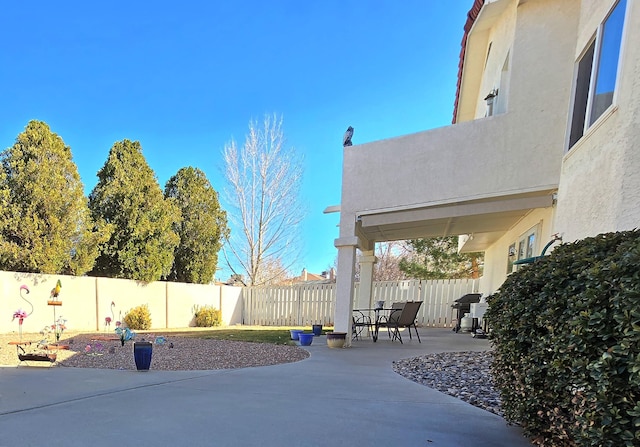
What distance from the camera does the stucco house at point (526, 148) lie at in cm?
386

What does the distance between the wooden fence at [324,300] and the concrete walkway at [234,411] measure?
Answer: 9.80 metres

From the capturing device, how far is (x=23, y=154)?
1087 centimetres

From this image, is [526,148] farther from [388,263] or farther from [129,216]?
[388,263]

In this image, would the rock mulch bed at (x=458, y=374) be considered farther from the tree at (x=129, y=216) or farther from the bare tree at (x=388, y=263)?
the bare tree at (x=388, y=263)

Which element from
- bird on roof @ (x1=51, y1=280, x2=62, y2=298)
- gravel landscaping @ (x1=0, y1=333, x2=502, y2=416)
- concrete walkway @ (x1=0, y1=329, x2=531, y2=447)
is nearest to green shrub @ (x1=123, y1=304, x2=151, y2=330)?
bird on roof @ (x1=51, y1=280, x2=62, y2=298)

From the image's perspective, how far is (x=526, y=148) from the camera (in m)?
6.34

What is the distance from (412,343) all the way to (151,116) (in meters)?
12.7

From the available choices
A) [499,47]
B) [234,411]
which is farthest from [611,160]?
[499,47]

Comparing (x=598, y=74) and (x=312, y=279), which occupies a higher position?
(x=598, y=74)

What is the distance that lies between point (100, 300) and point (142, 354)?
852cm

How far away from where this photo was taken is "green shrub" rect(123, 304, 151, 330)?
12719 mm

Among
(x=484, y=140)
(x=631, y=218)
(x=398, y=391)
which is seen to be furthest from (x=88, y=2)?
(x=631, y=218)

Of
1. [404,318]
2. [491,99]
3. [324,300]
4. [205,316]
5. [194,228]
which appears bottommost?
[205,316]

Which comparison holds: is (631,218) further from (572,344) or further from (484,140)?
(484,140)
